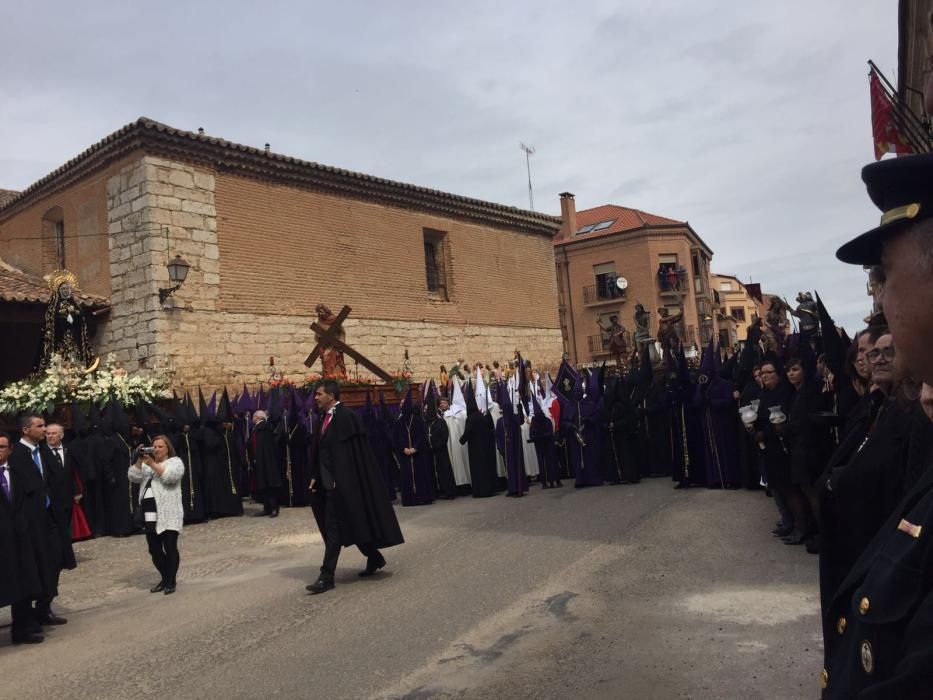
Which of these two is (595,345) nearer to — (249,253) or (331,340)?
(249,253)

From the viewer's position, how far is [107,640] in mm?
6312

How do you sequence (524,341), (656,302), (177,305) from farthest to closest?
(656,302) → (524,341) → (177,305)

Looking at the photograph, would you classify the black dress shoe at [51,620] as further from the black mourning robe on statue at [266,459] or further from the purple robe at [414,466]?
the purple robe at [414,466]

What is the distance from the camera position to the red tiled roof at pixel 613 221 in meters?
45.8

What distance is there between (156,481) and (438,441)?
619cm

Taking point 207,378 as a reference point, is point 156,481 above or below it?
below

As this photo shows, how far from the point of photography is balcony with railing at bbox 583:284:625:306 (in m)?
44.4

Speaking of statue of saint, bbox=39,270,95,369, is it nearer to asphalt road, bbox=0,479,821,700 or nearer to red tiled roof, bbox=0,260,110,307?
red tiled roof, bbox=0,260,110,307

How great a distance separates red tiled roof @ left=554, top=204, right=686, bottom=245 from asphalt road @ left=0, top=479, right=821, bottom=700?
3677 centimetres

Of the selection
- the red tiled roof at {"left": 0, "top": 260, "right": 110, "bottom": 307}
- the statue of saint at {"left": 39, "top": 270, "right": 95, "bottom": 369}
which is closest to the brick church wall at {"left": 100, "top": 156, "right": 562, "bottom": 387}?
the statue of saint at {"left": 39, "top": 270, "right": 95, "bottom": 369}

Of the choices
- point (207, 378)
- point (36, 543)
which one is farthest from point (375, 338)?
point (36, 543)

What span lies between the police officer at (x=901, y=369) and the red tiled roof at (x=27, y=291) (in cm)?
1755

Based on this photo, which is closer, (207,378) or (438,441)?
(438,441)

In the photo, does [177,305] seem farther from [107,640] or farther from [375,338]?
[107,640]
